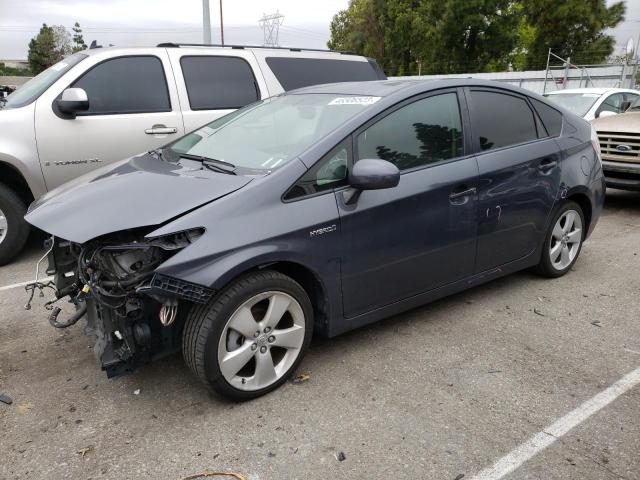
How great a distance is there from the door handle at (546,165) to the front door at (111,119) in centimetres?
347

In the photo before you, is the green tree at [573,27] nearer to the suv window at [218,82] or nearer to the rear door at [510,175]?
the suv window at [218,82]

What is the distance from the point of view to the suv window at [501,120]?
3.77 m

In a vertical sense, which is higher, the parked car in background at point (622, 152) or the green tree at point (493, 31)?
the green tree at point (493, 31)

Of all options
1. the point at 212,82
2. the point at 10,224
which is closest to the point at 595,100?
the point at 212,82

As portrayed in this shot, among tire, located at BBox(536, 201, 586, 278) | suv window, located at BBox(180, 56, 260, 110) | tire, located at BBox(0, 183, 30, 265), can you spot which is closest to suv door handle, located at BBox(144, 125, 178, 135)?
suv window, located at BBox(180, 56, 260, 110)

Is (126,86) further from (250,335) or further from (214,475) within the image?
(214,475)

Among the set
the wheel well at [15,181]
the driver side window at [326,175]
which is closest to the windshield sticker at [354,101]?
the driver side window at [326,175]

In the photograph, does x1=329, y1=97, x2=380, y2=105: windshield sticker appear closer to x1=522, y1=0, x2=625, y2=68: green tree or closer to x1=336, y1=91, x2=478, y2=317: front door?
x1=336, y1=91, x2=478, y2=317: front door

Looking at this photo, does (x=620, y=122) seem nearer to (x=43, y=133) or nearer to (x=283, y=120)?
(x=283, y=120)

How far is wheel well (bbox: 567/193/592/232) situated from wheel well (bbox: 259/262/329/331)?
2542 millimetres

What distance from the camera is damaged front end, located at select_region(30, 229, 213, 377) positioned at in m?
2.54

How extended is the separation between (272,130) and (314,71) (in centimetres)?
317

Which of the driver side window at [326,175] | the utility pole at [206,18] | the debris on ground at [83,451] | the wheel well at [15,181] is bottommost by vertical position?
the debris on ground at [83,451]

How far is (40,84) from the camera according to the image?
5.18 meters
